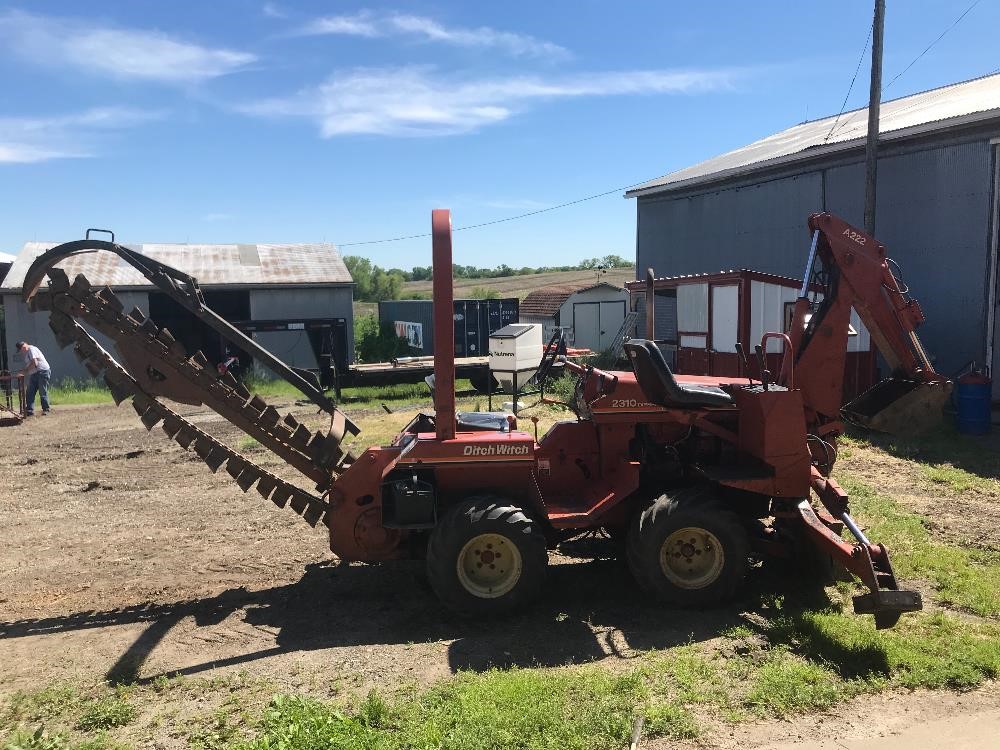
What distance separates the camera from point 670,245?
23.1 meters

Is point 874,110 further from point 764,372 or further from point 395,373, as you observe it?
point 395,373

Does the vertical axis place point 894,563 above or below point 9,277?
below

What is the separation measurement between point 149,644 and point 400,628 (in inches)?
63.9

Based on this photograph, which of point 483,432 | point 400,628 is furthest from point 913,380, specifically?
point 400,628

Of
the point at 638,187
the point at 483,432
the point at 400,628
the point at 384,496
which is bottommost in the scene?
the point at 400,628

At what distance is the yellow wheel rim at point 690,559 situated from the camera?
5434mm

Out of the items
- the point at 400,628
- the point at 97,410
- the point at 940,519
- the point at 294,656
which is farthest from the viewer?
the point at 97,410

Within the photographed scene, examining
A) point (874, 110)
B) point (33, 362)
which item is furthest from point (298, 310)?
point (874, 110)

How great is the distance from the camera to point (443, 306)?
17.0ft

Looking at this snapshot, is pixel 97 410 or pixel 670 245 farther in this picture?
pixel 670 245

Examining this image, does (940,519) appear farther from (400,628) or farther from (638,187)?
(638,187)

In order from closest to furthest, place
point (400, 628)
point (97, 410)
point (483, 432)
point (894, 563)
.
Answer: point (400, 628) → point (483, 432) → point (894, 563) → point (97, 410)

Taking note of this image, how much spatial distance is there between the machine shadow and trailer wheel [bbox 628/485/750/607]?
166 mm

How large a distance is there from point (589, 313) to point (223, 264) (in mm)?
12677
